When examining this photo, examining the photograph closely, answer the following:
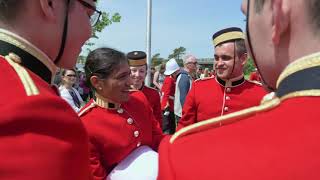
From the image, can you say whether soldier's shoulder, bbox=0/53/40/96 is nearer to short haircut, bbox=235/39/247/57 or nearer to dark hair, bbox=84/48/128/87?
dark hair, bbox=84/48/128/87

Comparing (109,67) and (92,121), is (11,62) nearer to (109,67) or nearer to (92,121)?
(92,121)

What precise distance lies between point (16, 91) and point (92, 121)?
157 cm

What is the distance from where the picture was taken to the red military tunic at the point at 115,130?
260cm

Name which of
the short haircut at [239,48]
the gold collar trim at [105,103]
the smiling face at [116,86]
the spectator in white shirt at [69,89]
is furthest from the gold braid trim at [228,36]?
the spectator in white shirt at [69,89]

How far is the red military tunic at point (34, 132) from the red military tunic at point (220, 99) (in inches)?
111

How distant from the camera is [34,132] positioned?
1.09 metres

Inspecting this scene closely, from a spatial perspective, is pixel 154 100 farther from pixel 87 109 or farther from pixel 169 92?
pixel 169 92

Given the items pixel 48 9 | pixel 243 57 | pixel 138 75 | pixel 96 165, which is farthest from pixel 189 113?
pixel 48 9

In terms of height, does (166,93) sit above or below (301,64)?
below

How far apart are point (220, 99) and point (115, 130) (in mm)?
1591


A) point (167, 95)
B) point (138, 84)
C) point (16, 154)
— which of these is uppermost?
point (16, 154)

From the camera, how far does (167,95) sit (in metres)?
8.64


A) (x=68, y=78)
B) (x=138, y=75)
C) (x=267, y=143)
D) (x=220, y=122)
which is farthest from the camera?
(x=68, y=78)

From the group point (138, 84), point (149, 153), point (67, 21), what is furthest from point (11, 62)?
point (138, 84)
